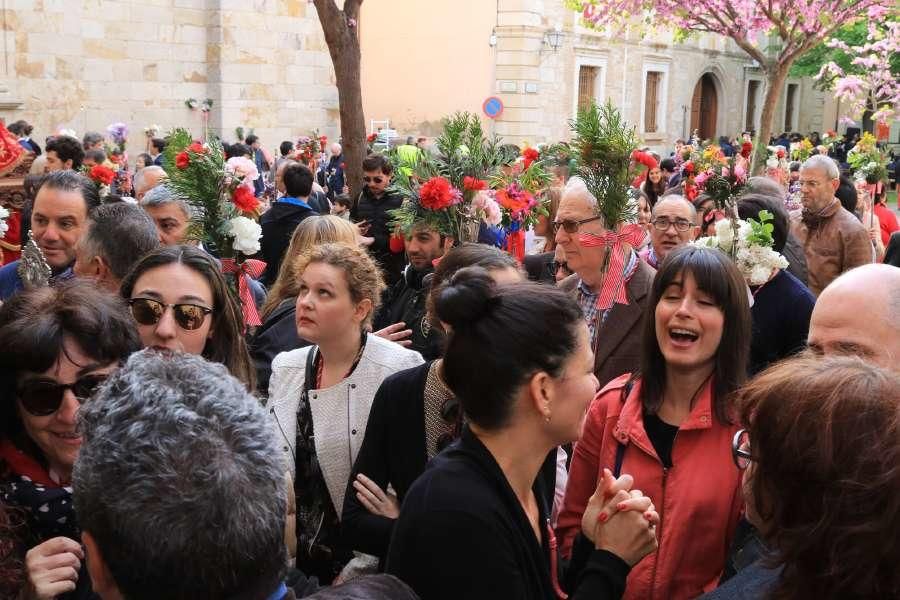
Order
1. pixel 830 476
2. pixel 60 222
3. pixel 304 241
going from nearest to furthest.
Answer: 1. pixel 830 476
2. pixel 60 222
3. pixel 304 241

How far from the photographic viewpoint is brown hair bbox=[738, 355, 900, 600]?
1.72m

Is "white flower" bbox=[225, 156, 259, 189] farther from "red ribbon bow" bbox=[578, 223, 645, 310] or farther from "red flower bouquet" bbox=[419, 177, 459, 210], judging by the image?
"red ribbon bow" bbox=[578, 223, 645, 310]

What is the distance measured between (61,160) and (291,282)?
4534 mm

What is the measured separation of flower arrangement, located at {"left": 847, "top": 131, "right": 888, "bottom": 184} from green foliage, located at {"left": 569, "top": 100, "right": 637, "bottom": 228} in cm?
786

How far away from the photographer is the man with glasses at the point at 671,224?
6.12 metres

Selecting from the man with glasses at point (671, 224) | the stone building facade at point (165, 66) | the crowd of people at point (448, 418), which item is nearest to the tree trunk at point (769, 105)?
the man with glasses at point (671, 224)

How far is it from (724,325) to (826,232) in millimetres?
4778

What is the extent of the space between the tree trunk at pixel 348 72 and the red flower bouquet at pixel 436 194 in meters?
3.99

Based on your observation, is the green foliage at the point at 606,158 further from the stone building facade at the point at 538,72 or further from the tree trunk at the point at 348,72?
the stone building facade at the point at 538,72

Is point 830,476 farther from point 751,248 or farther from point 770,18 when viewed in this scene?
point 770,18

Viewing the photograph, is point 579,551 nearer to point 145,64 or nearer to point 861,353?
point 861,353

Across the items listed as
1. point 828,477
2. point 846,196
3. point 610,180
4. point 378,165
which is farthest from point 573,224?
point 846,196

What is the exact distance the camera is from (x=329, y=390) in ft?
12.2

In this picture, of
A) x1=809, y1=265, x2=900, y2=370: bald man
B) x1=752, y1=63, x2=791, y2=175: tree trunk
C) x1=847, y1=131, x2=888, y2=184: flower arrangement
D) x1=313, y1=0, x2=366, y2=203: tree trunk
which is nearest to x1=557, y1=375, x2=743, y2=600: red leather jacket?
x1=809, y1=265, x2=900, y2=370: bald man
